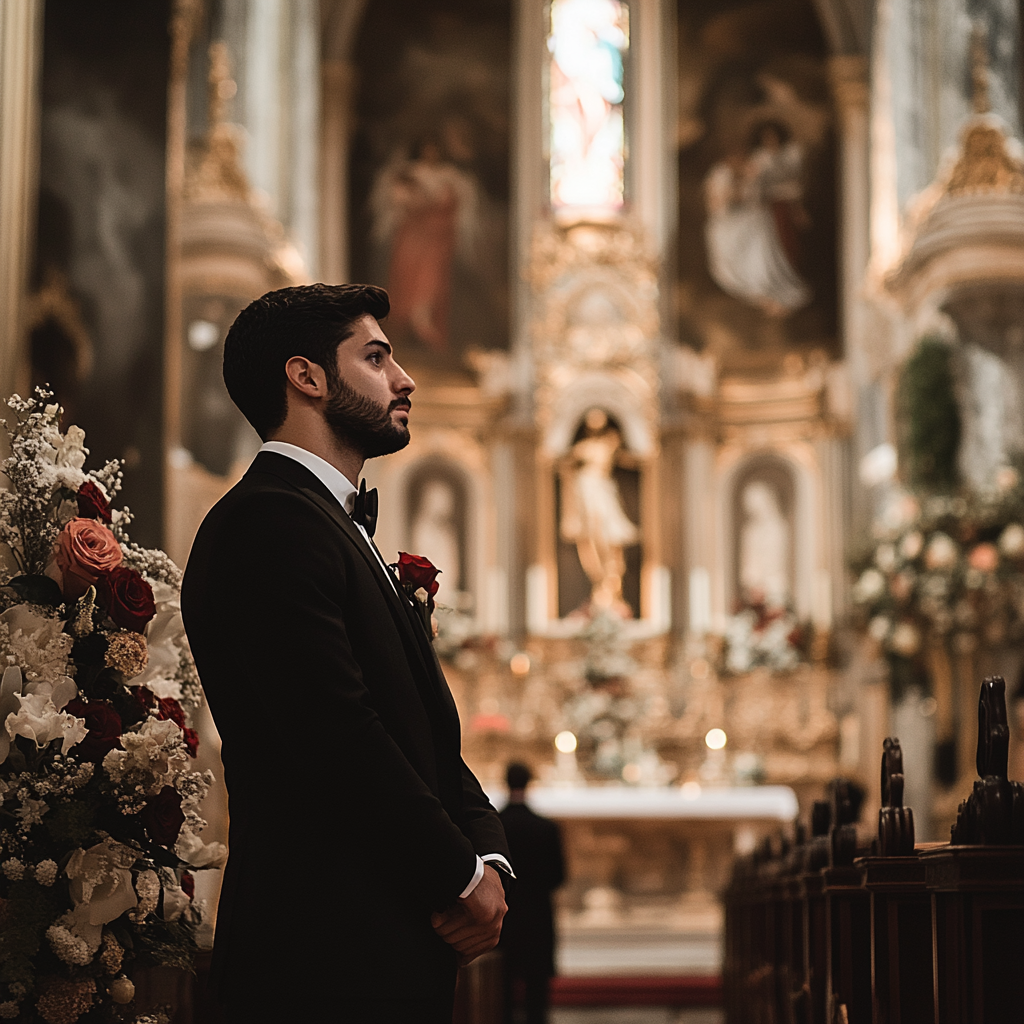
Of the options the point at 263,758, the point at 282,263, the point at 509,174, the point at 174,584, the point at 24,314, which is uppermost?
the point at 509,174

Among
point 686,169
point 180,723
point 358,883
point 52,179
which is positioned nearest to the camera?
point 358,883

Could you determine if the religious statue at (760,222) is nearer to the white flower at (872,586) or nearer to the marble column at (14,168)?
the white flower at (872,586)

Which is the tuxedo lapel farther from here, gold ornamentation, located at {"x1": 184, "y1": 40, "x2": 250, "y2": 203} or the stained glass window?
the stained glass window

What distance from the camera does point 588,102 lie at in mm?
16375

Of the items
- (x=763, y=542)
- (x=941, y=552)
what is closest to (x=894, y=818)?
(x=941, y=552)

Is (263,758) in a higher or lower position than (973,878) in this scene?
higher

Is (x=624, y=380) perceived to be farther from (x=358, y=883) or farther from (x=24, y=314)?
(x=358, y=883)

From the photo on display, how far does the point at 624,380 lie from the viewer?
1492cm

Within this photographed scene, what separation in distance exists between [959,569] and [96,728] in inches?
324

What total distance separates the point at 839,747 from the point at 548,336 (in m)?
4.74

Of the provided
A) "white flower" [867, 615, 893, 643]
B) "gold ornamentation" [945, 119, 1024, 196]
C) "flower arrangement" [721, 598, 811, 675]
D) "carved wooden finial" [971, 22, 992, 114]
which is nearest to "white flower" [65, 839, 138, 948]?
"white flower" [867, 615, 893, 643]

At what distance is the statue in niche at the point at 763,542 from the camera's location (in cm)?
1509

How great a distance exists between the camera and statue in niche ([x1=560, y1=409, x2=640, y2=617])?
48.8 feet

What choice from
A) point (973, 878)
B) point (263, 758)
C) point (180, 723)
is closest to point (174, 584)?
point (180, 723)
